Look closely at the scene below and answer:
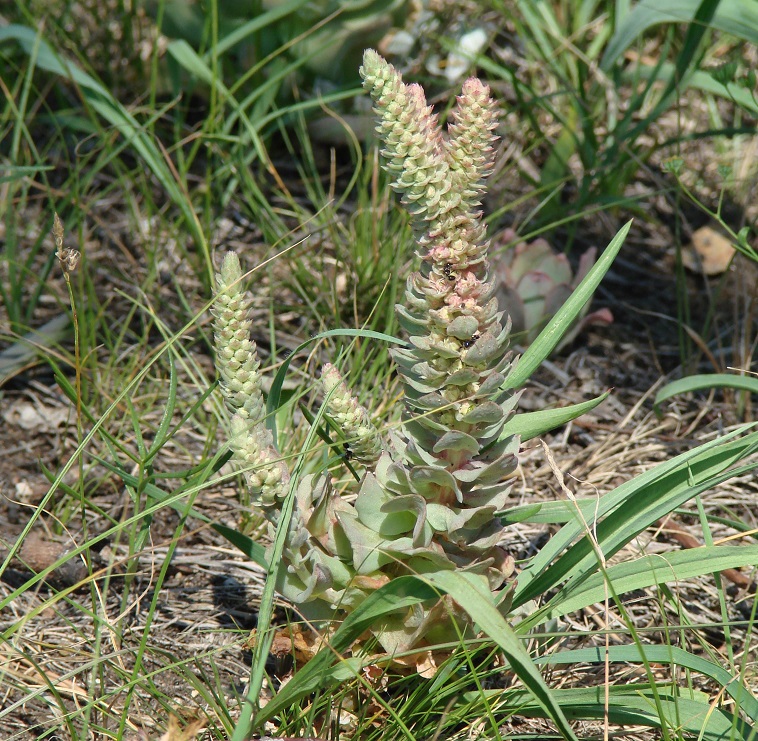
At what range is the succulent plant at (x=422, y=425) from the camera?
2.95 ft

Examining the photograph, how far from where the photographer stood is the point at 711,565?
3.33 ft

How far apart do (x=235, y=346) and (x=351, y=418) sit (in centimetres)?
18

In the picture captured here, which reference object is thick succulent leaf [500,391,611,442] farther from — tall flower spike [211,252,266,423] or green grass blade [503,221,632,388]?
tall flower spike [211,252,266,423]

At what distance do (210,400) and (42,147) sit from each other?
1.06 metres

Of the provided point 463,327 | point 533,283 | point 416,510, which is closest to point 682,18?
point 533,283

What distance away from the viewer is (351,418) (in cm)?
106

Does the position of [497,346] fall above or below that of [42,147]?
above

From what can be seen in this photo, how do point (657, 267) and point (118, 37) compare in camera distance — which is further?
point (118, 37)

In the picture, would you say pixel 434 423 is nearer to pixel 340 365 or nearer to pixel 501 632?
pixel 501 632

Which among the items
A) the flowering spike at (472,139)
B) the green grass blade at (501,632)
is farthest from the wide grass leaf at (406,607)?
the flowering spike at (472,139)

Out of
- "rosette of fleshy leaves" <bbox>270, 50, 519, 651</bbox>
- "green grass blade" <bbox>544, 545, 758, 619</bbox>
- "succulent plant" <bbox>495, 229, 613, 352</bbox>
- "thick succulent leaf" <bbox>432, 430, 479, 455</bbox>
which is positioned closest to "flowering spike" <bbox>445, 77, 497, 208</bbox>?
"rosette of fleshy leaves" <bbox>270, 50, 519, 651</bbox>

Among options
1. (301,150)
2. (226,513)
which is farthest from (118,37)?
(226,513)

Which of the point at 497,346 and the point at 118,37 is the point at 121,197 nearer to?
the point at 118,37

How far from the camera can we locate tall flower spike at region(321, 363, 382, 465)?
1038 mm
